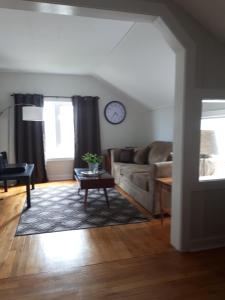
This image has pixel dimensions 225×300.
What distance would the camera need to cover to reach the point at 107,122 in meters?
6.20

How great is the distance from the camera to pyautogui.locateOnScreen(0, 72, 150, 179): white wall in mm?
5559

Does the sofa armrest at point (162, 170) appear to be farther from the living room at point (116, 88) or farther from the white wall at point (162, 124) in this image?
the white wall at point (162, 124)

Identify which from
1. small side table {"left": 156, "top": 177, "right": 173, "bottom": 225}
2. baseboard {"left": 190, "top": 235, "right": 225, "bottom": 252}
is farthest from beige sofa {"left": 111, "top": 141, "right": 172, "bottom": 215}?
baseboard {"left": 190, "top": 235, "right": 225, "bottom": 252}

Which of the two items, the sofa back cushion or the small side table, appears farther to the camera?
the sofa back cushion

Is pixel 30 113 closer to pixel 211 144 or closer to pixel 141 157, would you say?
pixel 141 157

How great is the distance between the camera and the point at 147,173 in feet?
13.5

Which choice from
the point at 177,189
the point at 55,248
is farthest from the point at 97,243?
the point at 177,189

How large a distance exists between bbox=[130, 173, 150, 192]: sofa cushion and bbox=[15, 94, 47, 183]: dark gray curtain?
248 centimetres

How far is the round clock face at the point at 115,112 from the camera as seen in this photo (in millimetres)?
6166

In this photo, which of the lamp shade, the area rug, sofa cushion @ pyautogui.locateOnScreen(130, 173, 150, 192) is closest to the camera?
the area rug

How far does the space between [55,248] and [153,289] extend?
3.88 ft

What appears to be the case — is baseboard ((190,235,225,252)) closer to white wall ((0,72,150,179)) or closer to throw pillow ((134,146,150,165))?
throw pillow ((134,146,150,165))

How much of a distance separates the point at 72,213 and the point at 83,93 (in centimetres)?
332

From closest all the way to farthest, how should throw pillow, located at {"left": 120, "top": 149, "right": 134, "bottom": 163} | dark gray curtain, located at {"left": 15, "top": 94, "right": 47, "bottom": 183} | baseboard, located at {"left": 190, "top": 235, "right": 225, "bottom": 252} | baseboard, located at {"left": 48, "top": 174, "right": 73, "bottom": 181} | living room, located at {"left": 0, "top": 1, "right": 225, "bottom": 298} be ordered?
baseboard, located at {"left": 190, "top": 235, "right": 225, "bottom": 252} < living room, located at {"left": 0, "top": 1, "right": 225, "bottom": 298} < dark gray curtain, located at {"left": 15, "top": 94, "right": 47, "bottom": 183} < throw pillow, located at {"left": 120, "top": 149, "right": 134, "bottom": 163} < baseboard, located at {"left": 48, "top": 174, "right": 73, "bottom": 181}
